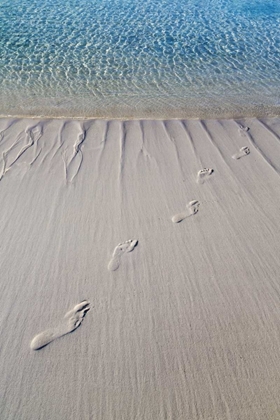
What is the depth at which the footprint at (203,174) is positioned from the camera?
4.88 metres

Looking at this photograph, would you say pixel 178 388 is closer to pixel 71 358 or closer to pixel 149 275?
pixel 71 358

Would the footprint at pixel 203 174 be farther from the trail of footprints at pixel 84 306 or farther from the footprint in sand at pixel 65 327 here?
the footprint in sand at pixel 65 327

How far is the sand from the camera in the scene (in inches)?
114

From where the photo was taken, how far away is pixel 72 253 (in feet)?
12.9

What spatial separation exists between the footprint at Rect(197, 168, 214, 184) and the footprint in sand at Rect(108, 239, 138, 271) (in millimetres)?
1333

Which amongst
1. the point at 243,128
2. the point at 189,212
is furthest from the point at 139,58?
the point at 189,212

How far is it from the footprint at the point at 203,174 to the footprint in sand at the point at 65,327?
221 cm

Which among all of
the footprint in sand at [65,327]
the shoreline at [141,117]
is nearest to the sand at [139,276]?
the footprint in sand at [65,327]

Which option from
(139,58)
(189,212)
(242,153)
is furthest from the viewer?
(139,58)

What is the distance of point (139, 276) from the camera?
3.70 m

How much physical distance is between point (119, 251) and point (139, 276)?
1.23ft

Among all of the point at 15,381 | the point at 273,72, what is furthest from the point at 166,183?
the point at 273,72

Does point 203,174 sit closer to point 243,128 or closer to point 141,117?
point 243,128

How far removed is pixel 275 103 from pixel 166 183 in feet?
10.7
